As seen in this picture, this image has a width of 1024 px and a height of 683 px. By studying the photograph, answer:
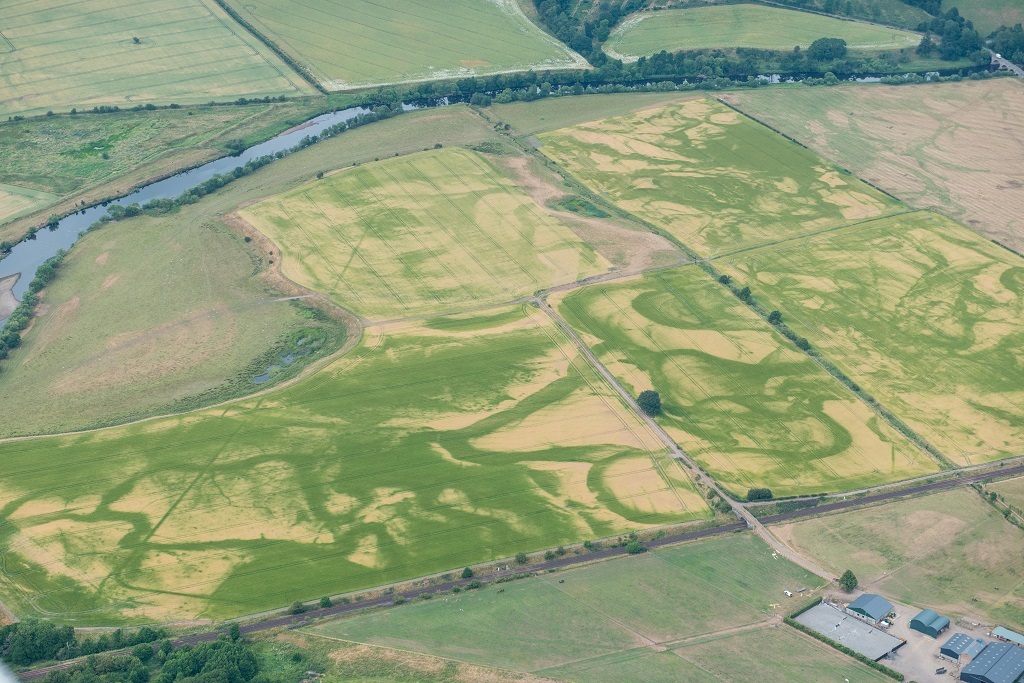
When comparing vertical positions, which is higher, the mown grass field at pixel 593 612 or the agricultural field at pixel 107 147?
the agricultural field at pixel 107 147

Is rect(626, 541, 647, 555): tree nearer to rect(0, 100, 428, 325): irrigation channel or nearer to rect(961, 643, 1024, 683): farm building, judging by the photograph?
rect(961, 643, 1024, 683): farm building

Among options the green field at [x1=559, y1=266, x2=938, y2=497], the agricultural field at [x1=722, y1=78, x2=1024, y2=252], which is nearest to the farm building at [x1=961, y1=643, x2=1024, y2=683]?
the green field at [x1=559, y1=266, x2=938, y2=497]

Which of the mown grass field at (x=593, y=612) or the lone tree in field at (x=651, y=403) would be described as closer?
the mown grass field at (x=593, y=612)

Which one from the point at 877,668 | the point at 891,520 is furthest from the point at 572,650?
the point at 891,520

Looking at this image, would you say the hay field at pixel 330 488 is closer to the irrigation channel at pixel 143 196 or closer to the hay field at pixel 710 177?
the irrigation channel at pixel 143 196

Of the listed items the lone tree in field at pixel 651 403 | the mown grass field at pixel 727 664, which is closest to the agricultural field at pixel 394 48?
the lone tree in field at pixel 651 403

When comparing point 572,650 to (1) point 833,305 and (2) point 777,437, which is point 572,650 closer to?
(2) point 777,437

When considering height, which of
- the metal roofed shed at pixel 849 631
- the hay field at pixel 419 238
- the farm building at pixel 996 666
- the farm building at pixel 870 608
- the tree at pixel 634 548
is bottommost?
the metal roofed shed at pixel 849 631
